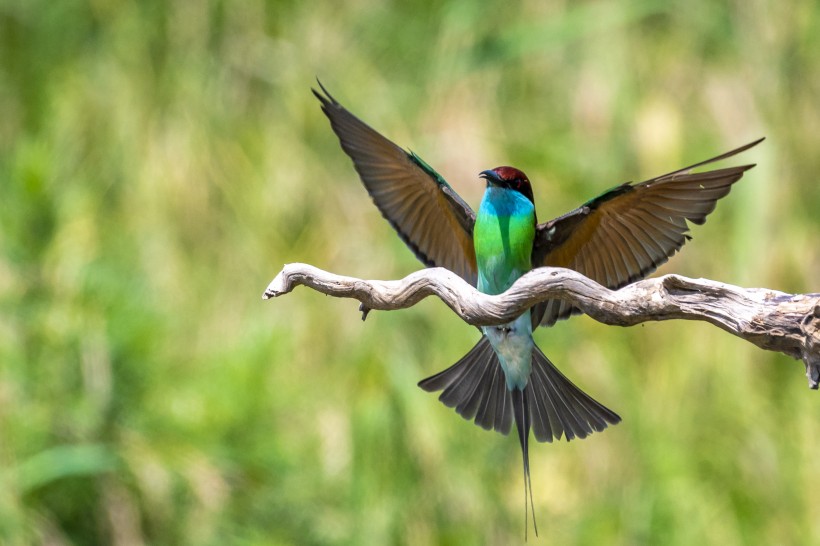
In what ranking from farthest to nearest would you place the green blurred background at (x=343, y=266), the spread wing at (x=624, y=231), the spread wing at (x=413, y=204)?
the green blurred background at (x=343, y=266) → the spread wing at (x=413, y=204) → the spread wing at (x=624, y=231)

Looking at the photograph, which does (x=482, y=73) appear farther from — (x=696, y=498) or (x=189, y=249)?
(x=696, y=498)

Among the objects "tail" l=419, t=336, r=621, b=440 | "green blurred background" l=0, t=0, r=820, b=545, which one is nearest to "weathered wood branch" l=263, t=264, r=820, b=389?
"tail" l=419, t=336, r=621, b=440

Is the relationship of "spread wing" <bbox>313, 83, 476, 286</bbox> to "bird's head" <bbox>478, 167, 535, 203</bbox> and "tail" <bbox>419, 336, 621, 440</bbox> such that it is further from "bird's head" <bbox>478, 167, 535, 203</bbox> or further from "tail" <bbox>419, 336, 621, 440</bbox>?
"tail" <bbox>419, 336, 621, 440</bbox>

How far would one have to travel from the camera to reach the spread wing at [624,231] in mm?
2643

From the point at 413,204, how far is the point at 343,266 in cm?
267

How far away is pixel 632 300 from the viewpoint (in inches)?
88.7

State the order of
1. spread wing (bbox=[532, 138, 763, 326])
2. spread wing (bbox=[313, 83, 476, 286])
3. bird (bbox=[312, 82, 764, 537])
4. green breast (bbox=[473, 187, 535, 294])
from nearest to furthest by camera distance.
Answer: spread wing (bbox=[532, 138, 763, 326])
bird (bbox=[312, 82, 764, 537])
green breast (bbox=[473, 187, 535, 294])
spread wing (bbox=[313, 83, 476, 286])

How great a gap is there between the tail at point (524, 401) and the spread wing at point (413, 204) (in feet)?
0.66

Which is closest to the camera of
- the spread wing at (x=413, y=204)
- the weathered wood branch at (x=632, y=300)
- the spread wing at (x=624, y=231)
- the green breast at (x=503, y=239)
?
the weathered wood branch at (x=632, y=300)

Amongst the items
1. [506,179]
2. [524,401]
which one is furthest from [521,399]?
[506,179]

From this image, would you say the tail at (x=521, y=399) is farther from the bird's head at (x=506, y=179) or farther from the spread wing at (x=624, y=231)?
the bird's head at (x=506, y=179)

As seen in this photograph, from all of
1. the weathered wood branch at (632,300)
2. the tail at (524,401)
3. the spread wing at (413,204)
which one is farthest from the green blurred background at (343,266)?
the weathered wood branch at (632,300)

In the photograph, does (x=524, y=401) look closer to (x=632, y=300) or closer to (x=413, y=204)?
(x=413, y=204)

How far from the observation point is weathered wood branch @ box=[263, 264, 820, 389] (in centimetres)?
212
